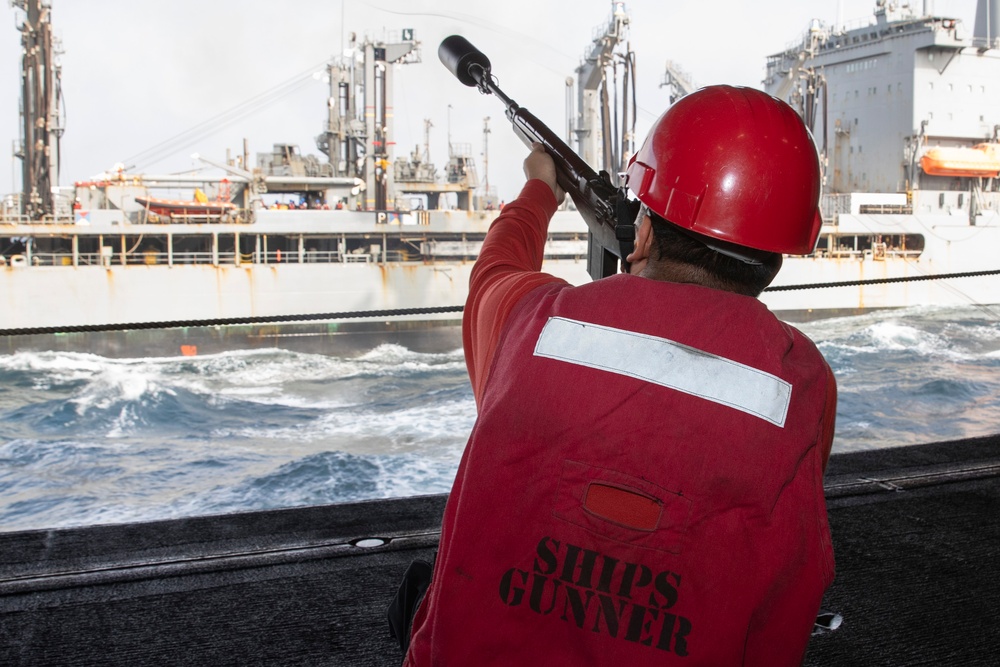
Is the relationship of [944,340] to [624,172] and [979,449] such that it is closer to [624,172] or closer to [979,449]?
[979,449]

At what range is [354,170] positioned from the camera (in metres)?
14.2

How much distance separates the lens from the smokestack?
14.3m

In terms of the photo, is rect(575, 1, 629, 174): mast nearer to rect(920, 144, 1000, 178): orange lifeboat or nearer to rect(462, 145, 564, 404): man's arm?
rect(920, 144, 1000, 178): orange lifeboat

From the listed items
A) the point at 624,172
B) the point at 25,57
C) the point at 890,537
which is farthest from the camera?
the point at 25,57

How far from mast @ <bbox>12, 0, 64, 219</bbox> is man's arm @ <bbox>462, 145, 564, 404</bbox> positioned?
492 inches

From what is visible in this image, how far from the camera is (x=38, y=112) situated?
11430mm

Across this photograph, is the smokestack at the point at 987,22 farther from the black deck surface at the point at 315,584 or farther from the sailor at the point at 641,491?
the sailor at the point at 641,491

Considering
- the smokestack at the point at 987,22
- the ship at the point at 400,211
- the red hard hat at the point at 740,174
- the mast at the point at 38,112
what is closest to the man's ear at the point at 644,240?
the red hard hat at the point at 740,174

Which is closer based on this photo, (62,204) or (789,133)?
(789,133)

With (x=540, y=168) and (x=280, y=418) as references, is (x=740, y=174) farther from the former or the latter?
(x=280, y=418)

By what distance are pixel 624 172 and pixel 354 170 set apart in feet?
46.3

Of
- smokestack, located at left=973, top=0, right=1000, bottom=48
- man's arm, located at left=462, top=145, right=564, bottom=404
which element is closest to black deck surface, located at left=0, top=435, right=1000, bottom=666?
man's arm, located at left=462, top=145, right=564, bottom=404

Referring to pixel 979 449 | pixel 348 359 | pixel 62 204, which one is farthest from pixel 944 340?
pixel 62 204

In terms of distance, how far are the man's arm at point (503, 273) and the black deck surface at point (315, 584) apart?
0.54 metres
